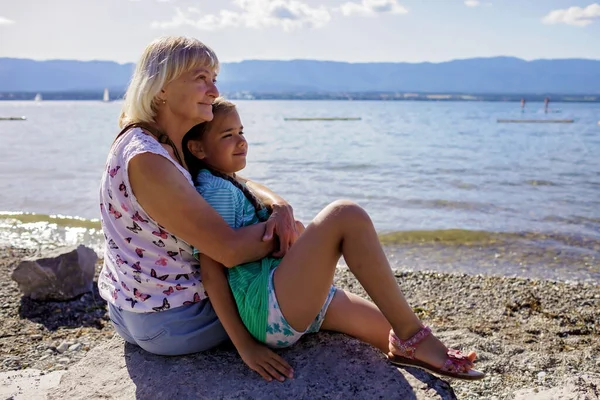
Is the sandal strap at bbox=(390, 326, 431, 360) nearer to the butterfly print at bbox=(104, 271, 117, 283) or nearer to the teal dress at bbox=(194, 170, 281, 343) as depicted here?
the teal dress at bbox=(194, 170, 281, 343)

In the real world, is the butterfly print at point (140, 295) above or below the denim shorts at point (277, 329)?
above

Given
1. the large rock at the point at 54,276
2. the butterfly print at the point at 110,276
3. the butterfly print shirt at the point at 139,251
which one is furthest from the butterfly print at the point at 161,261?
the large rock at the point at 54,276

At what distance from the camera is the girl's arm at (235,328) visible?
9.30 feet

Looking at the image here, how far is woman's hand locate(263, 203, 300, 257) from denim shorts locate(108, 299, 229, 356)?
486mm

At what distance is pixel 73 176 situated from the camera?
1641cm

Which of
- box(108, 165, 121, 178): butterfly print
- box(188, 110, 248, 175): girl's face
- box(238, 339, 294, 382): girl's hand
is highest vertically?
box(188, 110, 248, 175): girl's face

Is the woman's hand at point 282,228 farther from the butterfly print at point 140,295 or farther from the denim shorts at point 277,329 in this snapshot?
the butterfly print at point 140,295

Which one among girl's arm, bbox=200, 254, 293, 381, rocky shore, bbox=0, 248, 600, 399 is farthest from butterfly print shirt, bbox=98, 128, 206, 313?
rocky shore, bbox=0, 248, 600, 399

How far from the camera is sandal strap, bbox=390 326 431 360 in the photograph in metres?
2.91

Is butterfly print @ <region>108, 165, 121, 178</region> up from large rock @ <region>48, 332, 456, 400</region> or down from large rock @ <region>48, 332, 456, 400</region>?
up

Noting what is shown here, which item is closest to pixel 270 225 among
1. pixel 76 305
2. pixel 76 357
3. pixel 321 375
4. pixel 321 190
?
pixel 321 375

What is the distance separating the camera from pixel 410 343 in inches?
115

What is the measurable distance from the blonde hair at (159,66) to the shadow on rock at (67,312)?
10.1 ft

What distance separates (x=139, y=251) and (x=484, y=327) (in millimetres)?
3685
